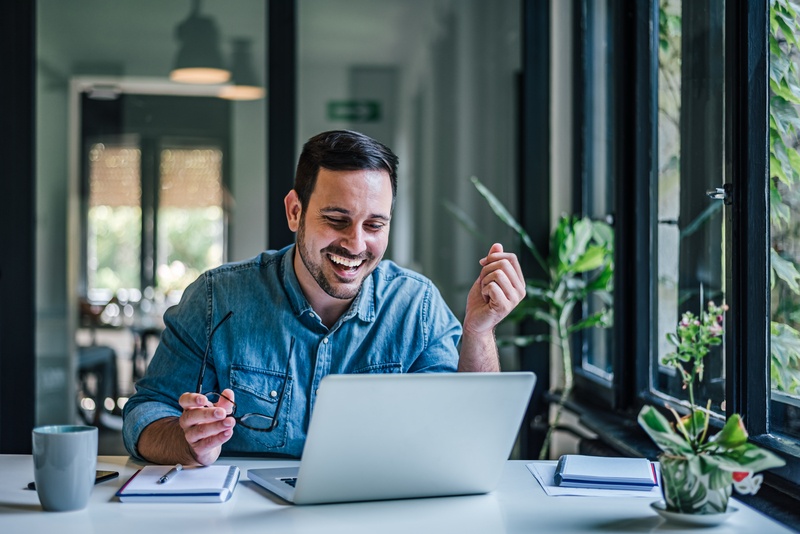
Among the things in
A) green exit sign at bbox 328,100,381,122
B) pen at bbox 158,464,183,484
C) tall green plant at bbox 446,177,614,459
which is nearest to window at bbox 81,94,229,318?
green exit sign at bbox 328,100,381,122

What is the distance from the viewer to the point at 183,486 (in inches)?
55.4

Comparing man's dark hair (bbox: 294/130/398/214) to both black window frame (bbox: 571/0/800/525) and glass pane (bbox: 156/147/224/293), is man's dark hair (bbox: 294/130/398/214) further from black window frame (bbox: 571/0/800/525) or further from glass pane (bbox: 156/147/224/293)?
glass pane (bbox: 156/147/224/293)

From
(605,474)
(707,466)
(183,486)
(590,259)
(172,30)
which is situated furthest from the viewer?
(172,30)

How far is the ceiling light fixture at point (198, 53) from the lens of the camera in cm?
363

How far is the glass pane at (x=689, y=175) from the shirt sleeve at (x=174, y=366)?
1.27 metres

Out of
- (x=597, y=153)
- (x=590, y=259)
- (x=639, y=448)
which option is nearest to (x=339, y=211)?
(x=639, y=448)

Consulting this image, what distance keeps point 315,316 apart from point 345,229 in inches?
8.1

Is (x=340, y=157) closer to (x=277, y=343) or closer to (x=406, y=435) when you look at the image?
(x=277, y=343)

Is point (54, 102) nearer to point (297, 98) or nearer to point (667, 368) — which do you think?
point (297, 98)

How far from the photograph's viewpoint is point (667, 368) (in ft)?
8.57

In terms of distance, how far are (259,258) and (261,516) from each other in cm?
88

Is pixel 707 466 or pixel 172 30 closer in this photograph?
pixel 707 466

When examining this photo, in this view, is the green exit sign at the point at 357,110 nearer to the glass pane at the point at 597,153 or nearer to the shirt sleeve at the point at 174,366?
the glass pane at the point at 597,153

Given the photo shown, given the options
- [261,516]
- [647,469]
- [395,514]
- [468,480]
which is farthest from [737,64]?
[261,516]
